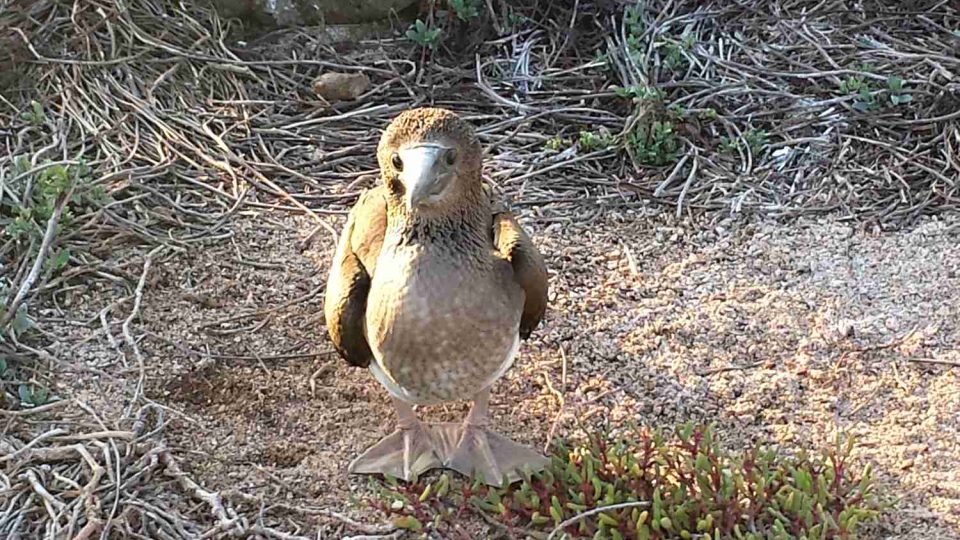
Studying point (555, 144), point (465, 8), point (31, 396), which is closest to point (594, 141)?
point (555, 144)

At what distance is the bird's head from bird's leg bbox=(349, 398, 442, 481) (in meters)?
0.75

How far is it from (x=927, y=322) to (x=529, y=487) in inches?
69.5

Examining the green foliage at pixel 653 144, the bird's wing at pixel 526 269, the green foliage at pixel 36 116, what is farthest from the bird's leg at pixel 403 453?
the green foliage at pixel 36 116

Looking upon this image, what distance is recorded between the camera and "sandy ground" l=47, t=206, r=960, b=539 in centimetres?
372

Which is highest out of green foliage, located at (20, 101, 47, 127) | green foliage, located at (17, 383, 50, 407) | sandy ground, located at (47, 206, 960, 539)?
green foliage, located at (20, 101, 47, 127)

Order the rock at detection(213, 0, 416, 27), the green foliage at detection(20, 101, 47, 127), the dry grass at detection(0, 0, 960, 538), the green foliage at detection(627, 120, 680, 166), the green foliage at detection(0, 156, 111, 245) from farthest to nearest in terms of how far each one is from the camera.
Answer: the rock at detection(213, 0, 416, 27), the green foliage at detection(627, 120, 680, 166), the green foliage at detection(20, 101, 47, 127), the green foliage at detection(0, 156, 111, 245), the dry grass at detection(0, 0, 960, 538)

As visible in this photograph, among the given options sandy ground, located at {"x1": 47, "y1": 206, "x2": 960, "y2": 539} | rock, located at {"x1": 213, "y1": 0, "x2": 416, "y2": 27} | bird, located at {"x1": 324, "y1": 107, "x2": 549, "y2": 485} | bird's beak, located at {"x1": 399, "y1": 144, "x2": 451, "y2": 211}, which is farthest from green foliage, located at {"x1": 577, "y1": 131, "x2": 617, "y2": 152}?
bird's beak, located at {"x1": 399, "y1": 144, "x2": 451, "y2": 211}

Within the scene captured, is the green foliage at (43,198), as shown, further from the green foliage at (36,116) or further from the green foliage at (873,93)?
the green foliage at (873,93)

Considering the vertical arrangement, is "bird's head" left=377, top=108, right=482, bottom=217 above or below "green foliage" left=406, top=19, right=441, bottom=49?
above

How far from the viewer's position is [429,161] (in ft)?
10.1

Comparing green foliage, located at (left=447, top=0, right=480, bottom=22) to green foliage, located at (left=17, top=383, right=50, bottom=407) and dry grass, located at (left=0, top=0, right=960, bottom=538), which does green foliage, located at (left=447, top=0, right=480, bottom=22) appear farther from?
green foliage, located at (left=17, top=383, right=50, bottom=407)

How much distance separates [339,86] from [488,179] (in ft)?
3.07

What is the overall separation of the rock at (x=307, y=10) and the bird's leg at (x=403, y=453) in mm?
2824

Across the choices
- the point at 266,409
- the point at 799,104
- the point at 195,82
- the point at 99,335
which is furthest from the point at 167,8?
the point at 799,104
